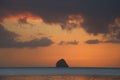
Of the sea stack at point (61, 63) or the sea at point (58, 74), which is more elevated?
the sea stack at point (61, 63)

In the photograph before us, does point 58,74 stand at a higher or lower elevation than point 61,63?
lower

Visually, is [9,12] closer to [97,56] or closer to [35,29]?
[35,29]

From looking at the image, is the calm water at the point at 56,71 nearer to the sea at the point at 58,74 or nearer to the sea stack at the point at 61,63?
the sea at the point at 58,74

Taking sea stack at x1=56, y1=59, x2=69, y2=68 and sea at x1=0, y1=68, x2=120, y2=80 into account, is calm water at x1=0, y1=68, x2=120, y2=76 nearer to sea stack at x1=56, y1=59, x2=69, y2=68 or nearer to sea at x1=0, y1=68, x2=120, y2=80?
sea at x1=0, y1=68, x2=120, y2=80

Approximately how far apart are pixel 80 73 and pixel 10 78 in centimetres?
116

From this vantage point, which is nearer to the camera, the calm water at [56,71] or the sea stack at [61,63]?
the calm water at [56,71]

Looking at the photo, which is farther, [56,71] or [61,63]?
[61,63]

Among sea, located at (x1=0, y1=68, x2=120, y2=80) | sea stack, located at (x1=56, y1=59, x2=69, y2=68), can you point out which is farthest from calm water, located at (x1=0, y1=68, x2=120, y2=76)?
sea stack, located at (x1=56, y1=59, x2=69, y2=68)

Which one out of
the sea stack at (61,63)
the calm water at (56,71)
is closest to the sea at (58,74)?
the calm water at (56,71)

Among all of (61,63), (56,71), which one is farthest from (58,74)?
Answer: (61,63)

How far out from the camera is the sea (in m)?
8.34

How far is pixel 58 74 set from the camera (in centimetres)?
834

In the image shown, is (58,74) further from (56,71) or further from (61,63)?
(61,63)

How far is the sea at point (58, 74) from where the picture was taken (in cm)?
834
